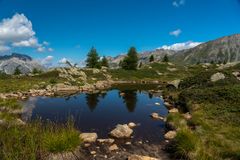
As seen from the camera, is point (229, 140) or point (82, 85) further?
point (82, 85)

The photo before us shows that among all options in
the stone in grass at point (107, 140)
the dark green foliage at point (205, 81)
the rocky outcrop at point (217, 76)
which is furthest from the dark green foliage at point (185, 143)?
the rocky outcrop at point (217, 76)

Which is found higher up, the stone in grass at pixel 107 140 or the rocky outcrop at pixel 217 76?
the rocky outcrop at pixel 217 76

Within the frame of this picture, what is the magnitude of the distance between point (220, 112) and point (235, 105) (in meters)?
1.87

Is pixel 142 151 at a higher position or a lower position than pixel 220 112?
lower

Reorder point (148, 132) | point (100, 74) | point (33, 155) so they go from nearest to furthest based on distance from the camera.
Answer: point (33, 155), point (148, 132), point (100, 74)

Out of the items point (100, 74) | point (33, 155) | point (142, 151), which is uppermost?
point (100, 74)

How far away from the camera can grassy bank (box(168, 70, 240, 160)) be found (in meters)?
14.5

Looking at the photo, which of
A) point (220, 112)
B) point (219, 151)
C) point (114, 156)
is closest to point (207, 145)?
point (219, 151)

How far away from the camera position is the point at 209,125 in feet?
65.9

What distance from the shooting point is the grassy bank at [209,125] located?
1451 centimetres

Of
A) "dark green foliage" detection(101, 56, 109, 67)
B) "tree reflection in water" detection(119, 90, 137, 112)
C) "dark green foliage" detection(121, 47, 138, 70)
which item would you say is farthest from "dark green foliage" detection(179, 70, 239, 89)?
"dark green foliage" detection(101, 56, 109, 67)

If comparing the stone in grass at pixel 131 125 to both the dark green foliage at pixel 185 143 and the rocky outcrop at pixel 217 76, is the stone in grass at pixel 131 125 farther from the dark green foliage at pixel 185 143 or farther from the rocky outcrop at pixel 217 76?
the rocky outcrop at pixel 217 76

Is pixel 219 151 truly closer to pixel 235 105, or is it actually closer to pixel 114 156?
pixel 114 156

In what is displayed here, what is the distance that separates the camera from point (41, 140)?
478 inches
